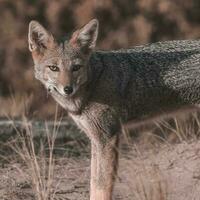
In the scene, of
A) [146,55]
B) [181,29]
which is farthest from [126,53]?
[181,29]

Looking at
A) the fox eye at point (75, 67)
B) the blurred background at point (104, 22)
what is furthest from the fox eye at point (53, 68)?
the blurred background at point (104, 22)

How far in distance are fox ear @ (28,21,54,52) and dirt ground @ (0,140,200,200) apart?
1014 mm

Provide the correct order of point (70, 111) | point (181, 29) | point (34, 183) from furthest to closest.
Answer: point (181, 29) < point (70, 111) < point (34, 183)

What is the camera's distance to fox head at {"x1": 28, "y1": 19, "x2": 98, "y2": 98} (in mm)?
5859

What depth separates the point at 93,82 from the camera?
6109mm

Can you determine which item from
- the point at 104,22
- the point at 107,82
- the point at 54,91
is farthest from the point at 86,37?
the point at 104,22

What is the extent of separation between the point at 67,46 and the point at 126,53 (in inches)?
23.6

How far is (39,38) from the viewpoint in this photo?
20.1 feet

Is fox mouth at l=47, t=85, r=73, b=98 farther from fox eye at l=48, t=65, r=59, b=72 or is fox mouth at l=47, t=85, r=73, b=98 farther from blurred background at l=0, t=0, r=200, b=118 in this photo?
blurred background at l=0, t=0, r=200, b=118

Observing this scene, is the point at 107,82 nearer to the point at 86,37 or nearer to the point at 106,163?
the point at 86,37

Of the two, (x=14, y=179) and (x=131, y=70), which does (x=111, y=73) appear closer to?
(x=131, y=70)

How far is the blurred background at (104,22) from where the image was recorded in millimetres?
15953

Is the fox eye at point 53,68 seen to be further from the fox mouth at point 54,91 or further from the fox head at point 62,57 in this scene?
the fox mouth at point 54,91

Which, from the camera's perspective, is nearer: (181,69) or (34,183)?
(34,183)
